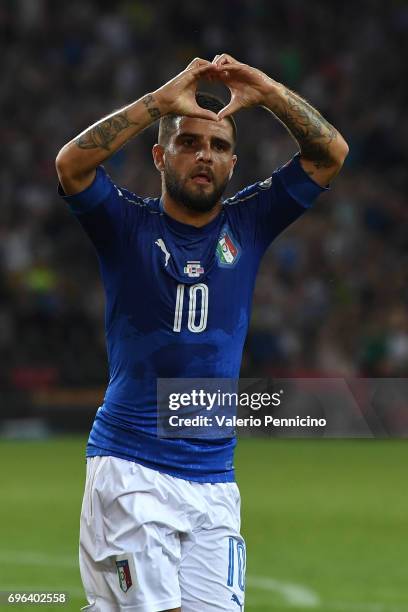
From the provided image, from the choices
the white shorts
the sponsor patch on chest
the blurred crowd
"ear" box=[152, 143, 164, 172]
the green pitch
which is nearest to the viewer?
the white shorts

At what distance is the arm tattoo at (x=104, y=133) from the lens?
4.43 metres

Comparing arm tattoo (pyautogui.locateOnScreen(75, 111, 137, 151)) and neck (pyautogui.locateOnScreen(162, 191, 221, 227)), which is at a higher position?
arm tattoo (pyautogui.locateOnScreen(75, 111, 137, 151))

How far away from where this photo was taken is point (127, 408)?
459cm

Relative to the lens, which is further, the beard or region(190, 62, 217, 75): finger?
the beard

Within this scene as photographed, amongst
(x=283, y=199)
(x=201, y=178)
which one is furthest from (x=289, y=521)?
(x=201, y=178)

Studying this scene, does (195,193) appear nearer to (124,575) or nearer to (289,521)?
(124,575)

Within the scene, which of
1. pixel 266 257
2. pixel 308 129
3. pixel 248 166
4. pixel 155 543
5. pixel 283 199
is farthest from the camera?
pixel 248 166

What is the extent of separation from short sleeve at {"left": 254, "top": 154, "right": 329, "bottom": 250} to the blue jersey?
0.19 m

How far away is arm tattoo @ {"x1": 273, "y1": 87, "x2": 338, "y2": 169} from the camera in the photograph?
4648mm

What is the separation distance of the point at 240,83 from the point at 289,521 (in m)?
7.78

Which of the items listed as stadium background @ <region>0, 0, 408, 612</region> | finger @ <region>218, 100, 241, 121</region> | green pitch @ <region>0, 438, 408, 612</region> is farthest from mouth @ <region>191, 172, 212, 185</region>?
stadium background @ <region>0, 0, 408, 612</region>

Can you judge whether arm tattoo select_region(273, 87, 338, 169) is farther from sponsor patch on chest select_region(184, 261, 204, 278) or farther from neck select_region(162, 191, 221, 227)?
sponsor patch on chest select_region(184, 261, 204, 278)

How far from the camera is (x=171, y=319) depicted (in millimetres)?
4578

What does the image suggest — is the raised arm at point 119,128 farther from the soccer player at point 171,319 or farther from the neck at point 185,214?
the neck at point 185,214
